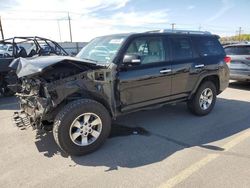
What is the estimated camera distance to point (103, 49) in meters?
4.67

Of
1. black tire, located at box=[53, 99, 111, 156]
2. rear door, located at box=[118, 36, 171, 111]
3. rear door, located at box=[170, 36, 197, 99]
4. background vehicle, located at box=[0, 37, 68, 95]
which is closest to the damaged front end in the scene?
black tire, located at box=[53, 99, 111, 156]

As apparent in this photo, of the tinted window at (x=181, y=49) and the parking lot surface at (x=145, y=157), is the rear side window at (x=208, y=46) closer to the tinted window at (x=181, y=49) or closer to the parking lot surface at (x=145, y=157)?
the tinted window at (x=181, y=49)

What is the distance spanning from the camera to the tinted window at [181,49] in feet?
16.2

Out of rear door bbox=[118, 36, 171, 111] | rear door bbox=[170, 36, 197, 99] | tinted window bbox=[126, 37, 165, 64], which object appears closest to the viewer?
rear door bbox=[118, 36, 171, 111]

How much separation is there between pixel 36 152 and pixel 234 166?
9.58ft

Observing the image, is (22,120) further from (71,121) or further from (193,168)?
(193,168)

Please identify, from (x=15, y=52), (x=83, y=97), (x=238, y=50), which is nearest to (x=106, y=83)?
(x=83, y=97)

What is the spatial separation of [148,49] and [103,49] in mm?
838

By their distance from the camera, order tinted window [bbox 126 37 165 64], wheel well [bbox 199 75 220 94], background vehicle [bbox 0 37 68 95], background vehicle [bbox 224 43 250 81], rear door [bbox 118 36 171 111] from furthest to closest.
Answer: background vehicle [bbox 224 43 250 81], background vehicle [bbox 0 37 68 95], wheel well [bbox 199 75 220 94], tinted window [bbox 126 37 165 64], rear door [bbox 118 36 171 111]

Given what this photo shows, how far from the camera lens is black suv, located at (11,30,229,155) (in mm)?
3686

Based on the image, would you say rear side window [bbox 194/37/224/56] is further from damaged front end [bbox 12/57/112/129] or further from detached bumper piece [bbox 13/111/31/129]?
detached bumper piece [bbox 13/111/31/129]

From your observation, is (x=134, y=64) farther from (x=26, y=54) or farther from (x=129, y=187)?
(x=26, y=54)

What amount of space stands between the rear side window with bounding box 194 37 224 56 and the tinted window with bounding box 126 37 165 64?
1.11 metres

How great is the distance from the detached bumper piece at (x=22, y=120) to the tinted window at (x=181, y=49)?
117 inches
